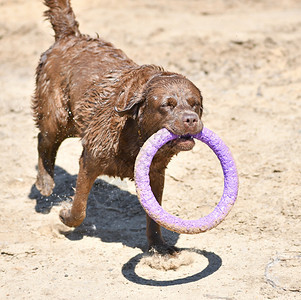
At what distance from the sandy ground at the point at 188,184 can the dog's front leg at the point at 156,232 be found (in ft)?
0.47

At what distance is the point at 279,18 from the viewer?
1234 centimetres

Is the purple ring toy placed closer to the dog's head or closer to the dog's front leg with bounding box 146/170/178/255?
the dog's head

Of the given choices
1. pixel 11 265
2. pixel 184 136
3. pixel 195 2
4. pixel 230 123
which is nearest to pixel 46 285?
pixel 11 265

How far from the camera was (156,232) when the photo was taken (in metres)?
6.08

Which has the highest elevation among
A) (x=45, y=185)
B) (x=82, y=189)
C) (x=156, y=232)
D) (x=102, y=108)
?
(x=102, y=108)

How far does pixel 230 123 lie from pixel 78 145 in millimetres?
2238

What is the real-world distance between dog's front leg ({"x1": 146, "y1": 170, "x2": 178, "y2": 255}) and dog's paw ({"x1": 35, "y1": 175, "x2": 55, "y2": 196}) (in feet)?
5.52

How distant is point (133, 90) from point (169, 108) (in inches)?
23.3

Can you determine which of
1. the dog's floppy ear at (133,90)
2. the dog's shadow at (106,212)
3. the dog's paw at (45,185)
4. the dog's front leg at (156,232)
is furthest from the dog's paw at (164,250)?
the dog's paw at (45,185)

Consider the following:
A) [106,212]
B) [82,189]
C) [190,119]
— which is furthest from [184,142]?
[106,212]

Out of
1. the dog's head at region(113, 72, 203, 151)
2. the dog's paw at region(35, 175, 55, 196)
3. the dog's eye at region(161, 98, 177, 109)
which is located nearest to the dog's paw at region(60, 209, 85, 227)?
the dog's paw at region(35, 175, 55, 196)

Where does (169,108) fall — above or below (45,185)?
above

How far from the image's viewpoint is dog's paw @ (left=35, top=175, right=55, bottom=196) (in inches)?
286

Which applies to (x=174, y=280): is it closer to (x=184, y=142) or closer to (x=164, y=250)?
(x=164, y=250)
